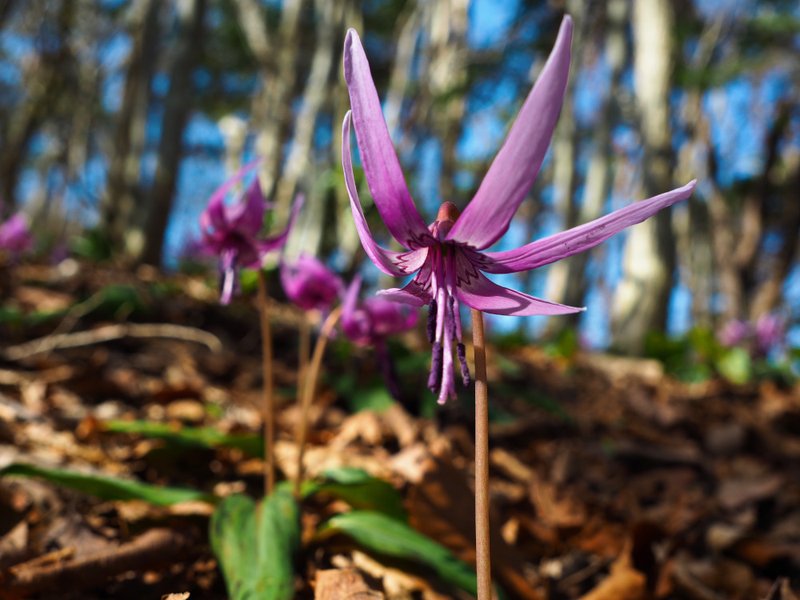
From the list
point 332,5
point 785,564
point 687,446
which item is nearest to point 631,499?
point 785,564

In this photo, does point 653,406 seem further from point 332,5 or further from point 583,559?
point 332,5

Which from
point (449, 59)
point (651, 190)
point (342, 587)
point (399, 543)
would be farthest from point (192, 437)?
point (651, 190)

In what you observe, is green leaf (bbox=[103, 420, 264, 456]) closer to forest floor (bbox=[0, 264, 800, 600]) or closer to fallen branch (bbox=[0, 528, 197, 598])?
forest floor (bbox=[0, 264, 800, 600])

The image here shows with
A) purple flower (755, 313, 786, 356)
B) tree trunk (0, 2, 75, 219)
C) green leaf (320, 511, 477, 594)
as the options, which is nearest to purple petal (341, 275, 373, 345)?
green leaf (320, 511, 477, 594)

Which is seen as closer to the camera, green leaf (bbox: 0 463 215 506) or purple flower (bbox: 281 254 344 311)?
green leaf (bbox: 0 463 215 506)

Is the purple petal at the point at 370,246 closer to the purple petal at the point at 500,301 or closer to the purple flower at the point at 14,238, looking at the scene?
the purple petal at the point at 500,301
